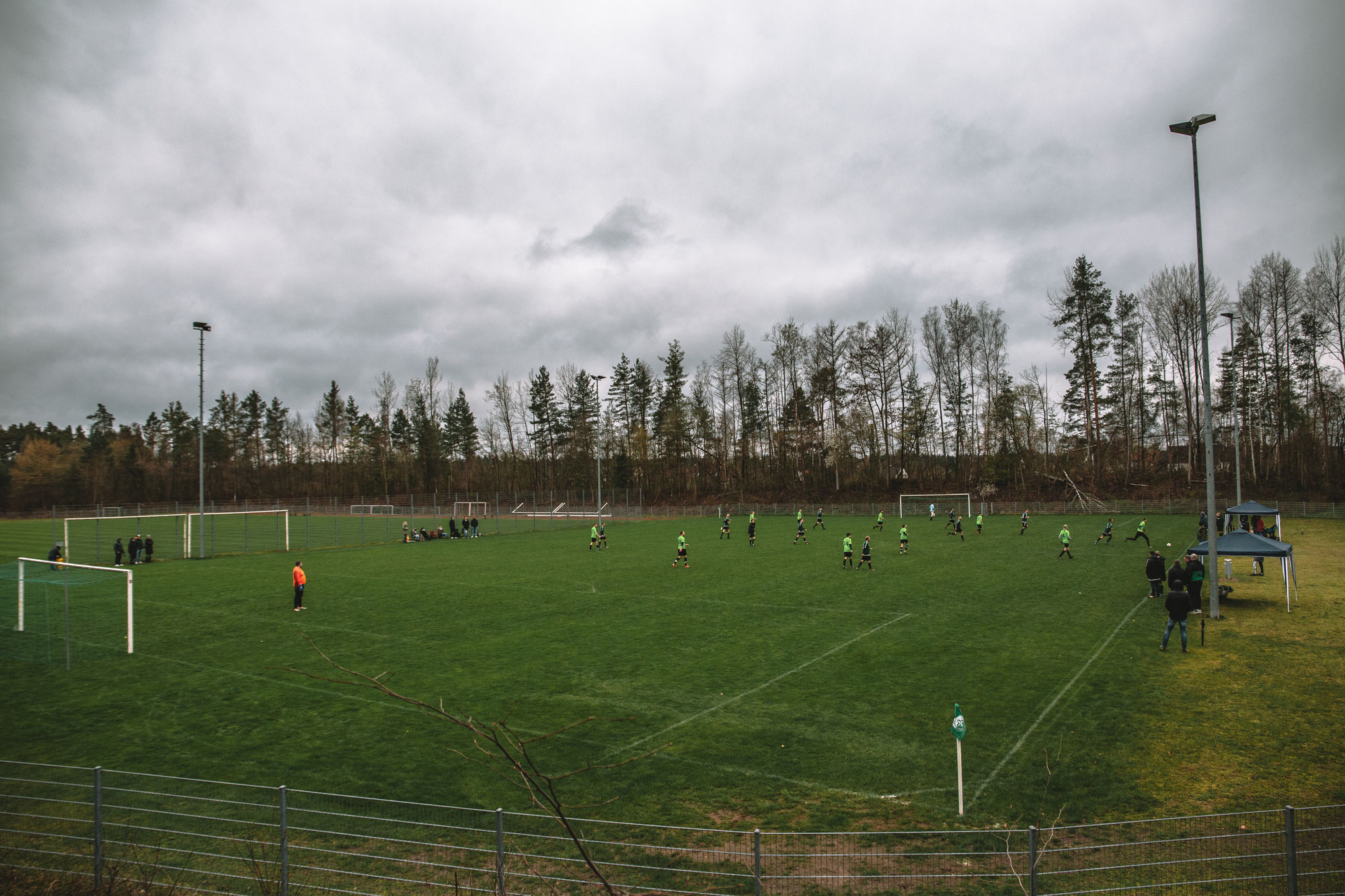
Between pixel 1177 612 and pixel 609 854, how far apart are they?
13090 millimetres

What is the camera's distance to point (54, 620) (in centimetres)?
1789

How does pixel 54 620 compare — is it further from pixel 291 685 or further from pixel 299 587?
pixel 291 685

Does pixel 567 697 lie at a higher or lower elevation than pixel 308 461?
lower

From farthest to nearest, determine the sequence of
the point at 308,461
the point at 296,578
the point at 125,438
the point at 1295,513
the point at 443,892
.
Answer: the point at 125,438 → the point at 308,461 → the point at 1295,513 → the point at 296,578 → the point at 443,892

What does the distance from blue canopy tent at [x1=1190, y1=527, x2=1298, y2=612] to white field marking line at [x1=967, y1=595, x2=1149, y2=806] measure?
9.63 ft

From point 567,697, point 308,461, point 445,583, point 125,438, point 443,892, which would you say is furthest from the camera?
point 125,438

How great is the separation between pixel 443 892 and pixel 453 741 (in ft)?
13.4

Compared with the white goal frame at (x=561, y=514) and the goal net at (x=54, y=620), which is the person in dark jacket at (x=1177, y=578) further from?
the white goal frame at (x=561, y=514)

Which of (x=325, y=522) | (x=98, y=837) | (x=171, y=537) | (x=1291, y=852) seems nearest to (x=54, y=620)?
(x=98, y=837)

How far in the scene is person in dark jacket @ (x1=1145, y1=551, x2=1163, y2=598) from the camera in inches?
786

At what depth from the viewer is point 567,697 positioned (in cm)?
1241

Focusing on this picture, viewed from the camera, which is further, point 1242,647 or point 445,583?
point 445,583

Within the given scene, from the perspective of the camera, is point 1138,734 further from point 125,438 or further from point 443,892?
point 125,438

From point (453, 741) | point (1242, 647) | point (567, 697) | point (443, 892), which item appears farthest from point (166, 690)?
point (1242, 647)
